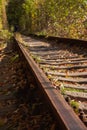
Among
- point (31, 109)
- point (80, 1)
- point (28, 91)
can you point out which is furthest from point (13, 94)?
point (80, 1)

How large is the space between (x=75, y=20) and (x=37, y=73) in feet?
59.2

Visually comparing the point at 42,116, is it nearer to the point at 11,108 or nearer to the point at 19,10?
the point at 11,108

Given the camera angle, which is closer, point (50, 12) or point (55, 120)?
point (55, 120)

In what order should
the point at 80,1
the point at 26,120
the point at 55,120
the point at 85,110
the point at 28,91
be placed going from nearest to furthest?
the point at 55,120, the point at 85,110, the point at 26,120, the point at 28,91, the point at 80,1

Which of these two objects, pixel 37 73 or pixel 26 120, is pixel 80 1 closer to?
pixel 37 73

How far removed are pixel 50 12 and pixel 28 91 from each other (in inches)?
938

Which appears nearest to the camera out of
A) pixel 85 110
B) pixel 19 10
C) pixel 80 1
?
pixel 85 110

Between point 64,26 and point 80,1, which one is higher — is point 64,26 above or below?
below

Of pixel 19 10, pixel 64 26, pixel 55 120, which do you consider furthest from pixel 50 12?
pixel 19 10

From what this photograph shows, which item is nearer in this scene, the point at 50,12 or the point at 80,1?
the point at 80,1

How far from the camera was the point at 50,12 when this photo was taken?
27.9m

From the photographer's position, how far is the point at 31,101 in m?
4.07

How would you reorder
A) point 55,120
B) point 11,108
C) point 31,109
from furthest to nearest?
point 11,108 < point 31,109 < point 55,120

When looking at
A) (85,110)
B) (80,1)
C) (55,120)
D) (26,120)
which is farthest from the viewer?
(80,1)
